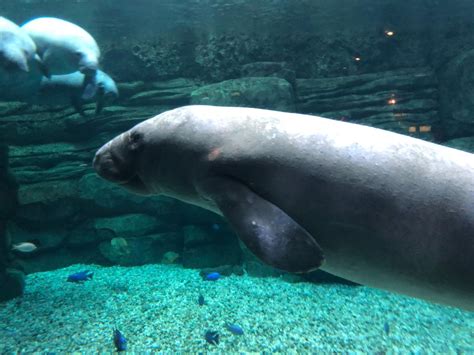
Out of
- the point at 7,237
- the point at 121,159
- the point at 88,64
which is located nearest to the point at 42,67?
the point at 88,64

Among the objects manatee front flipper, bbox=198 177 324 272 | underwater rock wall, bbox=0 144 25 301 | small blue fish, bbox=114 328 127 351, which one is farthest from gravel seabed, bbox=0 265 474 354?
manatee front flipper, bbox=198 177 324 272

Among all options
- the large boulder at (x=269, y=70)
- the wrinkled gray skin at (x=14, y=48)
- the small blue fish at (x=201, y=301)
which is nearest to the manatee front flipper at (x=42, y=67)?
the wrinkled gray skin at (x=14, y=48)

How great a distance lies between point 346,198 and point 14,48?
5.78 m

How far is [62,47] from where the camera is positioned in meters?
6.43

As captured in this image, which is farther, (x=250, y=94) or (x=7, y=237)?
(x=250, y=94)

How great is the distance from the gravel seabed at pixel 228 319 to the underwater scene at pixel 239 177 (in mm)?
45

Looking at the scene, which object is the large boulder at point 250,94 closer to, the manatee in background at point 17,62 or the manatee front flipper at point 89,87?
the manatee front flipper at point 89,87

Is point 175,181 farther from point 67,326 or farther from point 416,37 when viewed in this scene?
point 416,37

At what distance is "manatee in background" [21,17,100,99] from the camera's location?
6.38 m

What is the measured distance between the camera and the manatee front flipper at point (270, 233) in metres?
1.86

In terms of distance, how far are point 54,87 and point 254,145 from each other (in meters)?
6.33

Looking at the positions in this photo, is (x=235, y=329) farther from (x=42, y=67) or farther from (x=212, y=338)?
(x=42, y=67)

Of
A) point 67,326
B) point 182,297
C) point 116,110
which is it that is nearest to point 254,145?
point 67,326

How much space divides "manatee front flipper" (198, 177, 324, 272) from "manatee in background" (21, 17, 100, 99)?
18.4 ft
